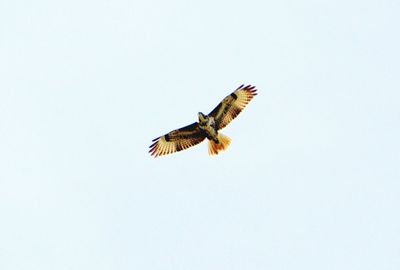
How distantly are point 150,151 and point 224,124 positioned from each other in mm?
3269

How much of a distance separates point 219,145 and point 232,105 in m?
1.68

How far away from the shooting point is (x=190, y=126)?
3622 cm

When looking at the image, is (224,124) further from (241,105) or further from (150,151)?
(150,151)

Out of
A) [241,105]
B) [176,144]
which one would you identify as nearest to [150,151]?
[176,144]

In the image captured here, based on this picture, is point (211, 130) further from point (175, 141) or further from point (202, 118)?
point (175, 141)

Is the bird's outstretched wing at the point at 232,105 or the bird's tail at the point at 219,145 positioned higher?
the bird's outstretched wing at the point at 232,105

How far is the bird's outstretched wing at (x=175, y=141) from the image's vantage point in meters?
36.6

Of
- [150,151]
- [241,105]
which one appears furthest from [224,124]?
[150,151]

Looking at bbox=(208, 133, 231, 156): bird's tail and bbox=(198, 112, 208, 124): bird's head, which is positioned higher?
bbox=(198, 112, 208, 124): bird's head

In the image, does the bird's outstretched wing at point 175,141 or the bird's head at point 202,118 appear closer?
the bird's head at point 202,118

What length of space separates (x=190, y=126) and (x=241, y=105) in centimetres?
219

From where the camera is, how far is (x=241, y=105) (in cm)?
3647

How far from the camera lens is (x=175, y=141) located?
37031 millimetres

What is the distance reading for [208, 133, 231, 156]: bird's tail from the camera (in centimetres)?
3600
